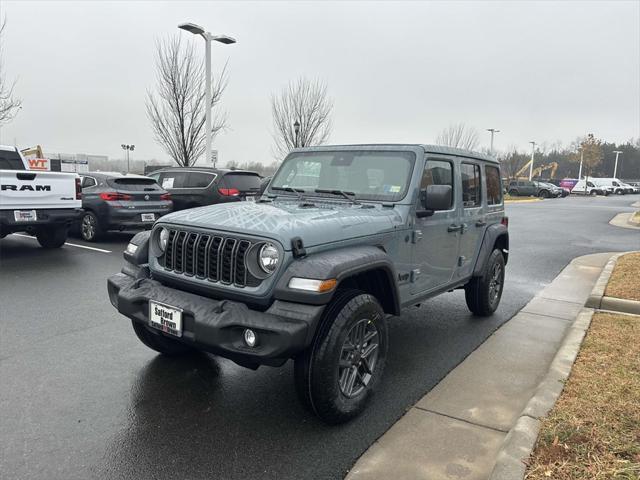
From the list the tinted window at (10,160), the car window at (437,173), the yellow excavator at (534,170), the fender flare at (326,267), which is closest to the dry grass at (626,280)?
the car window at (437,173)

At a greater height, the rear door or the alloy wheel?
the rear door

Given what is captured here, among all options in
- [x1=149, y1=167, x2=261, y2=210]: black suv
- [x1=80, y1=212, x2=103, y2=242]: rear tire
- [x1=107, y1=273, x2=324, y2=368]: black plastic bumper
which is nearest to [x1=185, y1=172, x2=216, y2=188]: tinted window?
[x1=149, y1=167, x2=261, y2=210]: black suv

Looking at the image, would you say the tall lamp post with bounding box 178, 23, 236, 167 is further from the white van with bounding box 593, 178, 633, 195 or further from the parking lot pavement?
the white van with bounding box 593, 178, 633, 195

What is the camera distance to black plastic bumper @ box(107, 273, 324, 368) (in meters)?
2.77

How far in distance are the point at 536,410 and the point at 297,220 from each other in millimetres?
2031

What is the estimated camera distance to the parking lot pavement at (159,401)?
278 cm

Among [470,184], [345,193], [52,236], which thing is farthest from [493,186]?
[52,236]

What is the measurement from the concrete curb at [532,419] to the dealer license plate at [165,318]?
2011 mm

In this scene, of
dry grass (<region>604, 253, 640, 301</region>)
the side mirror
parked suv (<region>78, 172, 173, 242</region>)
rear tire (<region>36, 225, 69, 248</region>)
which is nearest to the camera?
the side mirror

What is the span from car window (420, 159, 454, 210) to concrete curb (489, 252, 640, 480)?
1634mm

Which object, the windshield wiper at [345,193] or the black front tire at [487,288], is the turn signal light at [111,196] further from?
the black front tire at [487,288]

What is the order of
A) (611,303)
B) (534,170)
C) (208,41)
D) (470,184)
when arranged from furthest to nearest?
1. (534,170)
2. (208,41)
3. (611,303)
4. (470,184)

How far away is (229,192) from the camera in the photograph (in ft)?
36.7

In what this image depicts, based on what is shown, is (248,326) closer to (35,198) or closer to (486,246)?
(486,246)
